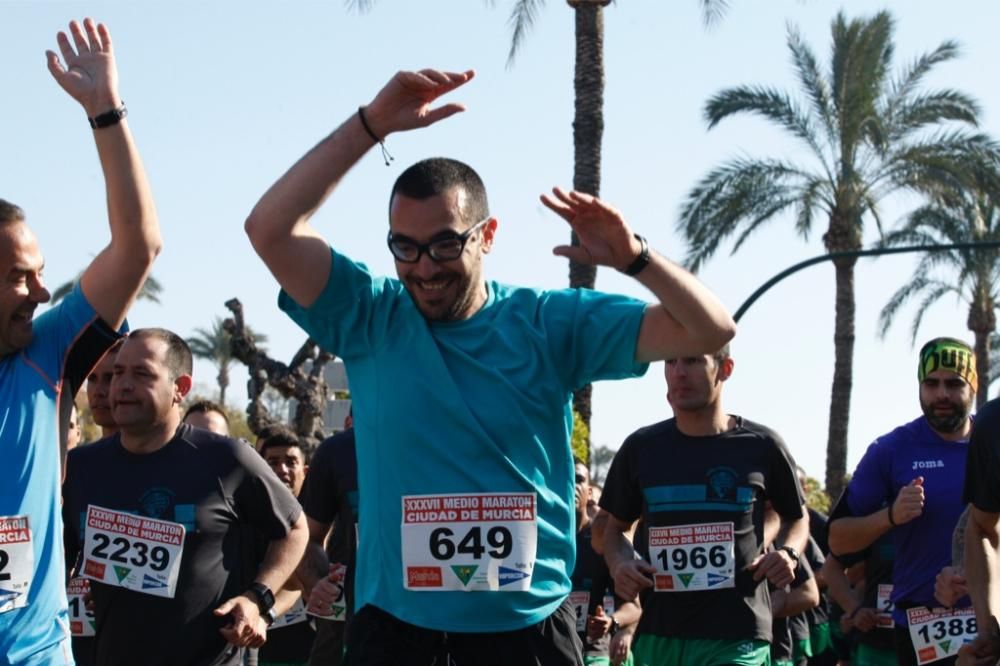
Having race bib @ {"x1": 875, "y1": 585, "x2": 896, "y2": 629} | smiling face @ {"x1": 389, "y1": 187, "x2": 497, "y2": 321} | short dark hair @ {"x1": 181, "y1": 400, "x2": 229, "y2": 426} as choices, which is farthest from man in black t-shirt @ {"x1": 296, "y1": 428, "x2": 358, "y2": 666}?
smiling face @ {"x1": 389, "y1": 187, "x2": 497, "y2": 321}

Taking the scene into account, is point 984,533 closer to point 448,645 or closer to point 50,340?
point 448,645

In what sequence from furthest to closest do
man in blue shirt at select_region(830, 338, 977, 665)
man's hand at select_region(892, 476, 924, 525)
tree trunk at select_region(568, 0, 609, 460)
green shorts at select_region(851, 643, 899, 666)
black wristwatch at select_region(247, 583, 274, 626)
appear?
tree trunk at select_region(568, 0, 609, 460), green shorts at select_region(851, 643, 899, 666), man in blue shirt at select_region(830, 338, 977, 665), man's hand at select_region(892, 476, 924, 525), black wristwatch at select_region(247, 583, 274, 626)

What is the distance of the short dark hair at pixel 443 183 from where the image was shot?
A: 17.1ft

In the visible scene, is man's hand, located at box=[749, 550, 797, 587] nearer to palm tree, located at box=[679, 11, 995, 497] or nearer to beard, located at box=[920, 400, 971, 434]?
beard, located at box=[920, 400, 971, 434]

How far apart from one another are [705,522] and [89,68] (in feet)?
15.7

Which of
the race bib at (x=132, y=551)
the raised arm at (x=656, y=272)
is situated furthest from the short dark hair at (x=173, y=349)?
the raised arm at (x=656, y=272)

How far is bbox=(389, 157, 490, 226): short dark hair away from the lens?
5223mm

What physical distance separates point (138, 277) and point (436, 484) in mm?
1081

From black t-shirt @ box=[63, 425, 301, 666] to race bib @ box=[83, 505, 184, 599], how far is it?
4 centimetres

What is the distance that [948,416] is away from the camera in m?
9.70

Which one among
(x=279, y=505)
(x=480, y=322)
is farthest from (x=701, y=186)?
(x=480, y=322)

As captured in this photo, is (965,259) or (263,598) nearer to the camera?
(263,598)

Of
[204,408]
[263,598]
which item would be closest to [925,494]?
[263,598]

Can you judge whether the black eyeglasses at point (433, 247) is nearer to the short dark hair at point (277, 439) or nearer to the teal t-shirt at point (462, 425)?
the teal t-shirt at point (462, 425)
